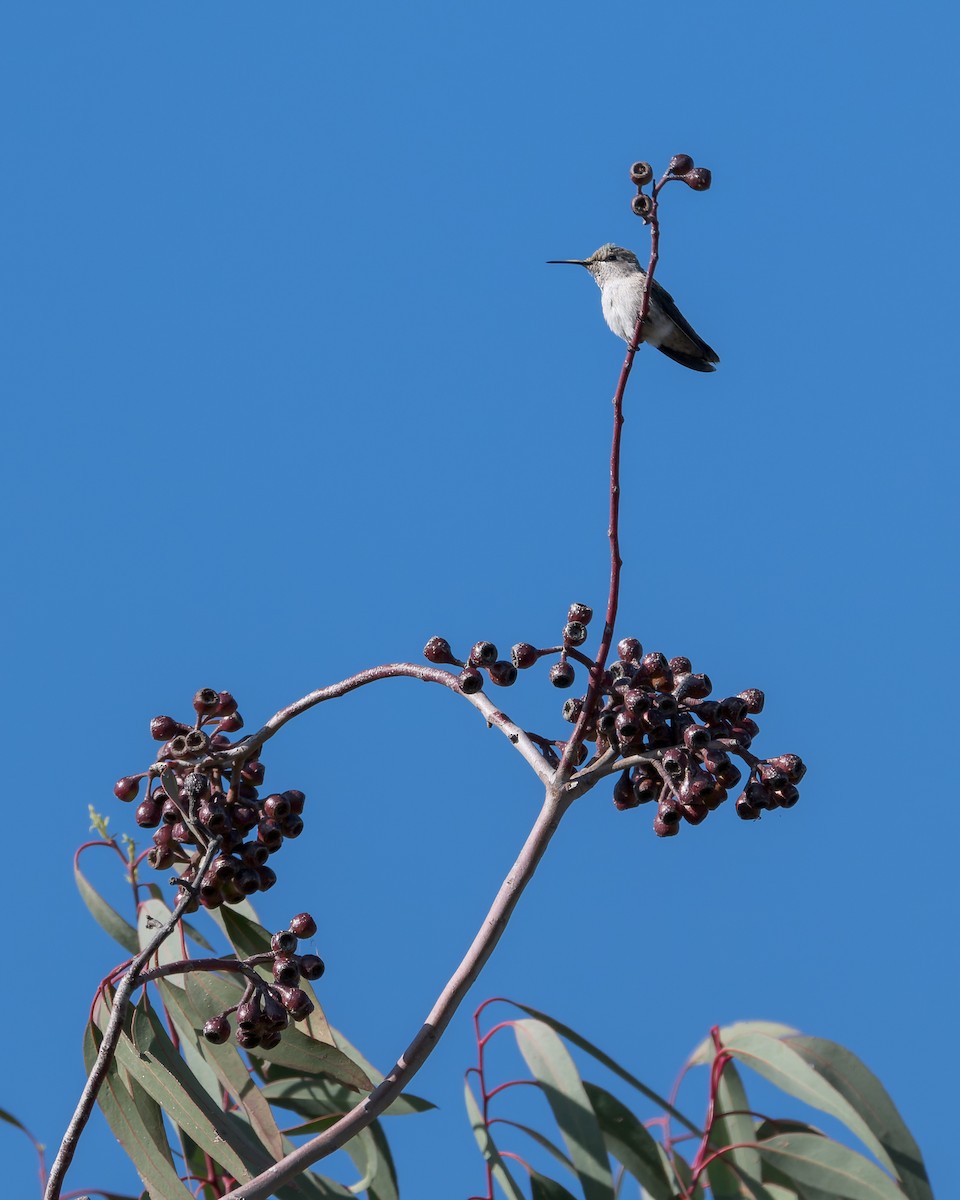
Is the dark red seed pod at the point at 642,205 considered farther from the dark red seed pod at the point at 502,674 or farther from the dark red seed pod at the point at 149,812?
the dark red seed pod at the point at 149,812

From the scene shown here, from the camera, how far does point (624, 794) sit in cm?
205

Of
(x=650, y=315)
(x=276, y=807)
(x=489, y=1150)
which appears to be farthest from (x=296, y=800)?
(x=650, y=315)

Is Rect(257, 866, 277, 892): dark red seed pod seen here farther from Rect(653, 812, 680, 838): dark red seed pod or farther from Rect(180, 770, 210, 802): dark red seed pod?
Rect(653, 812, 680, 838): dark red seed pod

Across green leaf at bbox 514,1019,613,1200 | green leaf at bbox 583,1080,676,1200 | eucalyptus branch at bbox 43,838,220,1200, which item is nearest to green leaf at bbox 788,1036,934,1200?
green leaf at bbox 583,1080,676,1200

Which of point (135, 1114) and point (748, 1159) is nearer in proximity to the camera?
point (135, 1114)

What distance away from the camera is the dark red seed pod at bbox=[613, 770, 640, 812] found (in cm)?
204

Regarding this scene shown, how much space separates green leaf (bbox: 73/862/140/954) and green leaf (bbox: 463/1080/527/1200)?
794 mm

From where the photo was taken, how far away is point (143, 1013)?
2.32 metres

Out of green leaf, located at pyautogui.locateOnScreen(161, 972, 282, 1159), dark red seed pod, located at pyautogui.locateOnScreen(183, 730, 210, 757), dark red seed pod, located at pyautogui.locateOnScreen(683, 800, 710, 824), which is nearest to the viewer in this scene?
dark red seed pod, located at pyautogui.locateOnScreen(683, 800, 710, 824)

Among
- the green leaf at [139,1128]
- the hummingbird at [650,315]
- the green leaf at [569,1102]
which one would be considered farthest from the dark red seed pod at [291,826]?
the hummingbird at [650,315]

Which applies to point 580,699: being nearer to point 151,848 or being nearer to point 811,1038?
point 151,848

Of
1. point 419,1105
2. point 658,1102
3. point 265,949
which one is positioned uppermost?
point 265,949

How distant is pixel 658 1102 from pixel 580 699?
112 cm

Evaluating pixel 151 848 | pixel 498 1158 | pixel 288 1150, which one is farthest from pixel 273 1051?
pixel 498 1158
